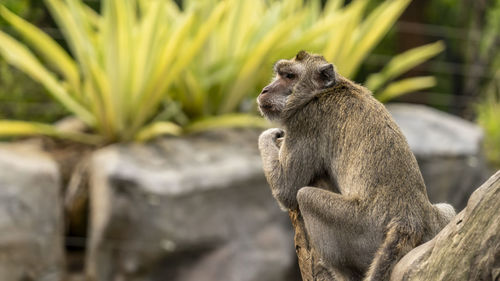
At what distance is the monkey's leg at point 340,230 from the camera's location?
127 inches

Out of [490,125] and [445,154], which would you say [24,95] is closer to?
[445,154]

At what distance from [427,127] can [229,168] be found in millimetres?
2744

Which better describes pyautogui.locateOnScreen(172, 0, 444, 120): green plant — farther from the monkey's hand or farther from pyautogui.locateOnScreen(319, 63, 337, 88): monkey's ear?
pyautogui.locateOnScreen(319, 63, 337, 88): monkey's ear

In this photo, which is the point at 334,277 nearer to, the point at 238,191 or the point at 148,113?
the point at 238,191

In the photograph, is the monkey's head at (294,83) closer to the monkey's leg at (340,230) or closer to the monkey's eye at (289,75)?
the monkey's eye at (289,75)

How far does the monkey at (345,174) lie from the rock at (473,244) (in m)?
0.33

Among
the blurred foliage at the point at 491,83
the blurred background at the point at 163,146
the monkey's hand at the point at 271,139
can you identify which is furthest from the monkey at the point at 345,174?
the blurred foliage at the point at 491,83

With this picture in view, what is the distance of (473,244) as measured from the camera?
8.67 feet

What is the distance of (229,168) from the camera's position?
737 centimetres

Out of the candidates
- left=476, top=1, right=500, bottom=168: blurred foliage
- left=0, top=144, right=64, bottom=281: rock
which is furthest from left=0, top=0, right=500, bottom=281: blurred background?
left=476, top=1, right=500, bottom=168: blurred foliage

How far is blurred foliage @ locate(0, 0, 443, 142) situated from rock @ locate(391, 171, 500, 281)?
472cm

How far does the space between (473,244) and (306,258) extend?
3.95ft

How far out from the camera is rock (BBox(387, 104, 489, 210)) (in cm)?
839

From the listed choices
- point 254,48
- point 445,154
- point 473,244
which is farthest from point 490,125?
point 473,244
